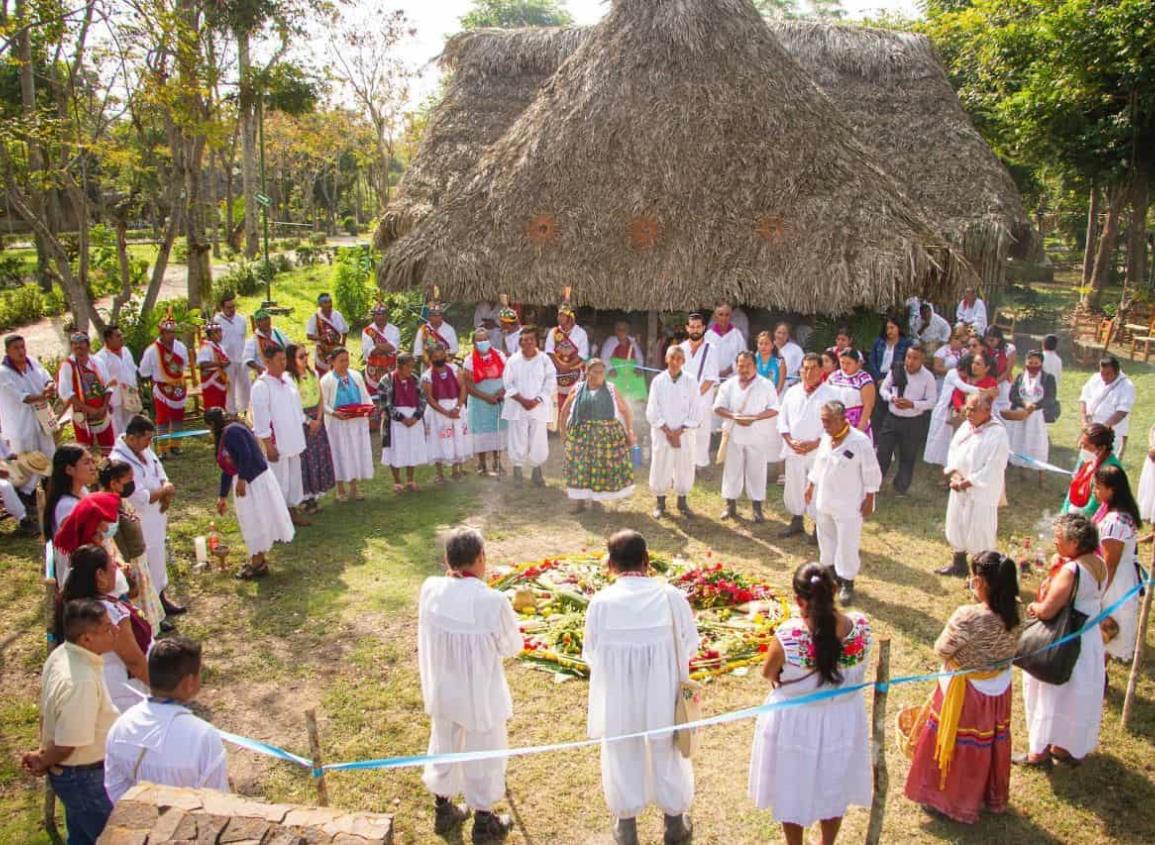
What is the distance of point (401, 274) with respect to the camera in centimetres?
1305

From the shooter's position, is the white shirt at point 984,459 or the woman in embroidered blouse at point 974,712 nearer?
the woman in embroidered blouse at point 974,712

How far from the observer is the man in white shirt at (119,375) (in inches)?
414

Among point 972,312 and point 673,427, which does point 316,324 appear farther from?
point 972,312

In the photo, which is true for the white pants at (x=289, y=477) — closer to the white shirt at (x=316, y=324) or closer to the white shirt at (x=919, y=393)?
the white shirt at (x=316, y=324)

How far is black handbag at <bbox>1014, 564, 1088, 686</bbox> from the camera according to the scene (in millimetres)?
4855

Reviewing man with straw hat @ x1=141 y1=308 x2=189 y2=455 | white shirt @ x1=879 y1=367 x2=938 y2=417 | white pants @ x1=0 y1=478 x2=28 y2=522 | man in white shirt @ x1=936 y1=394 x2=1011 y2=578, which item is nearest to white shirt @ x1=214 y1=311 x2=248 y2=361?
man with straw hat @ x1=141 y1=308 x2=189 y2=455

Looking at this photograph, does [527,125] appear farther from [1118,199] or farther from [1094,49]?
[1118,199]

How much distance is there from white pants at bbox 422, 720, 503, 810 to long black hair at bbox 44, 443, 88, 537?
9.71 feet

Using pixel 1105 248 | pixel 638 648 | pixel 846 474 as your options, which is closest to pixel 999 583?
pixel 638 648

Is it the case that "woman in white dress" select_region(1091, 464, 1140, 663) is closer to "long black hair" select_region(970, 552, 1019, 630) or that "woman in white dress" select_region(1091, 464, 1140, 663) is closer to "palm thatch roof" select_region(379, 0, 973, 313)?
"long black hair" select_region(970, 552, 1019, 630)

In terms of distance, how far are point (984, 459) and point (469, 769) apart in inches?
192

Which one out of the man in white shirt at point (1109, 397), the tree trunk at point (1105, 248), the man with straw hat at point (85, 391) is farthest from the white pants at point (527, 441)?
the tree trunk at point (1105, 248)

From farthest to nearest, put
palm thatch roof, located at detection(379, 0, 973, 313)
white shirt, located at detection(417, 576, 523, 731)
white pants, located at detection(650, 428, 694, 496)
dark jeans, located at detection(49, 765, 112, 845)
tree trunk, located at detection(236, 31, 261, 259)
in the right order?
tree trunk, located at detection(236, 31, 261, 259) → palm thatch roof, located at detection(379, 0, 973, 313) → white pants, located at detection(650, 428, 694, 496) → white shirt, located at detection(417, 576, 523, 731) → dark jeans, located at detection(49, 765, 112, 845)

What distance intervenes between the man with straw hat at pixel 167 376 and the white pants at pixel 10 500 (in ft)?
8.03
